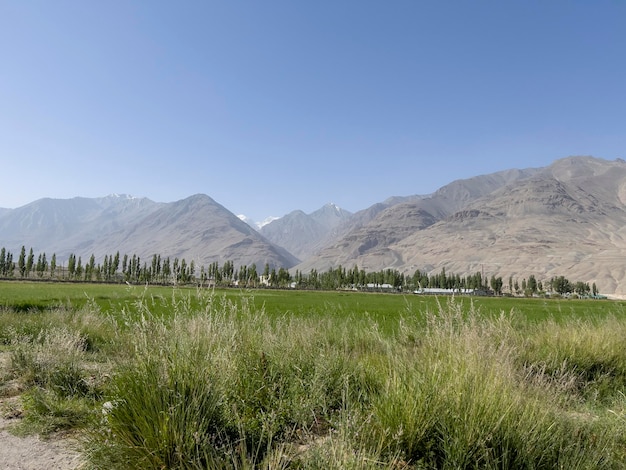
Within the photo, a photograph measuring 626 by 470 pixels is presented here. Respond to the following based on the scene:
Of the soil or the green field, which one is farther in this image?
the green field

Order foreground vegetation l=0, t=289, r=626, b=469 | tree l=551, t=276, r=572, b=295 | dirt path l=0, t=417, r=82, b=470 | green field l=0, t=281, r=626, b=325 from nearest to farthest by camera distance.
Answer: foreground vegetation l=0, t=289, r=626, b=469 < dirt path l=0, t=417, r=82, b=470 < green field l=0, t=281, r=626, b=325 < tree l=551, t=276, r=572, b=295

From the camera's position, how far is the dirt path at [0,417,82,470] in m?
4.10

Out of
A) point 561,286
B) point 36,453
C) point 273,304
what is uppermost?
point 36,453

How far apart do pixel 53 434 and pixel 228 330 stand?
8.70 ft

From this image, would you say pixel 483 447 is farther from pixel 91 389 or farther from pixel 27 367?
pixel 27 367

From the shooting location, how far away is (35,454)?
4.41 m

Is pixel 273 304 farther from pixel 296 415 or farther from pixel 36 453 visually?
pixel 296 415

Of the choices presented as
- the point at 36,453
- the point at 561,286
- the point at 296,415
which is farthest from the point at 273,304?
the point at 561,286

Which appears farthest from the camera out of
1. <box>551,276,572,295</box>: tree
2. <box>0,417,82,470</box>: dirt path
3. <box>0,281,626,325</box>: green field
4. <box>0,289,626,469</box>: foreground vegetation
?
<box>551,276,572,295</box>: tree

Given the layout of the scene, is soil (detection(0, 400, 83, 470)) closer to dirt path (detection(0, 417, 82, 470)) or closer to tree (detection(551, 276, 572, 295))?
dirt path (detection(0, 417, 82, 470))

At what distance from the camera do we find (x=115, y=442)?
372cm

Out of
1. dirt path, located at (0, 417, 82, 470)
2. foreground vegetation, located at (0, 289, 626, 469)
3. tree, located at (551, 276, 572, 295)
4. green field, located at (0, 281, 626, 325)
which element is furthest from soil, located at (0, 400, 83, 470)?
tree, located at (551, 276, 572, 295)

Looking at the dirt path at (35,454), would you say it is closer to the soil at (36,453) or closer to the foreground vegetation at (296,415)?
the soil at (36,453)

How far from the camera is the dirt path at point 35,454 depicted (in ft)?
13.4
